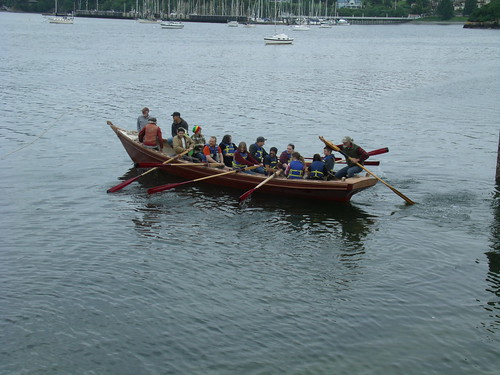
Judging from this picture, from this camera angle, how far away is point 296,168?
23250 mm

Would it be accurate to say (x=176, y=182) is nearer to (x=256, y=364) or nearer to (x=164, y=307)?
(x=164, y=307)

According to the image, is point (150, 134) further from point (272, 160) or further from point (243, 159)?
point (272, 160)

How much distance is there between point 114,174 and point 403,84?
40.1 meters

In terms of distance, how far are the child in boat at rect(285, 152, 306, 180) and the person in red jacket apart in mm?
6627

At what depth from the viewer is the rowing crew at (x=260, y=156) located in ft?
76.1

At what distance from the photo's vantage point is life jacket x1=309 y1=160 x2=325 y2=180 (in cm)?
2297

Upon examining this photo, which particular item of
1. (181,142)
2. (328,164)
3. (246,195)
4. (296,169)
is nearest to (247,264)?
(246,195)

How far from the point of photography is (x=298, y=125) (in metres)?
40.0

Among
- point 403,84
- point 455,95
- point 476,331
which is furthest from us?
point 403,84

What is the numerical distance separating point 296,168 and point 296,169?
0.12 feet

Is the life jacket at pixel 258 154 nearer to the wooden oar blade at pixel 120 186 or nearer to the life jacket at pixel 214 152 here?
the life jacket at pixel 214 152

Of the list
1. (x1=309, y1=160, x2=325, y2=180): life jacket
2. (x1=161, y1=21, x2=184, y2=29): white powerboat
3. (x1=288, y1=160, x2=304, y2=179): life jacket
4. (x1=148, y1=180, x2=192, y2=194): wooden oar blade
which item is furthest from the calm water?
(x1=161, y1=21, x2=184, y2=29): white powerboat

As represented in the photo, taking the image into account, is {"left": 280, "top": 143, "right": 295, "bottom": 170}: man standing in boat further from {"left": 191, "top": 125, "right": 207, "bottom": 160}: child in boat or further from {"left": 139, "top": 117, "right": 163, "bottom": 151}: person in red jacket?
{"left": 139, "top": 117, "right": 163, "bottom": 151}: person in red jacket

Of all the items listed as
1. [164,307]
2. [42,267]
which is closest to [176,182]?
[42,267]
